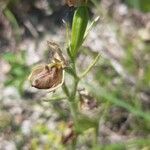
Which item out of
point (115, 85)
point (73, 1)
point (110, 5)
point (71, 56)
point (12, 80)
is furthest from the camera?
point (110, 5)

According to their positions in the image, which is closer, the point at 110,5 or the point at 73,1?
the point at 73,1

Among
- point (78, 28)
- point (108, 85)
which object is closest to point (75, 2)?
point (78, 28)

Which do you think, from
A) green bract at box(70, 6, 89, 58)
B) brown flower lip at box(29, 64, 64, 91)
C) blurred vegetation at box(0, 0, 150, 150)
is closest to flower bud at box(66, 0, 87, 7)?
green bract at box(70, 6, 89, 58)

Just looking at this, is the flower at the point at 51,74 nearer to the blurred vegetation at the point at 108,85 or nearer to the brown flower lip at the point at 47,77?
the brown flower lip at the point at 47,77

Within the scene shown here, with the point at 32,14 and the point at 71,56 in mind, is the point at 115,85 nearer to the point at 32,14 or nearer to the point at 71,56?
the point at 32,14

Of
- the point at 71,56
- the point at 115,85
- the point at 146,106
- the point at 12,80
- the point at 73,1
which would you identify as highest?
the point at 73,1

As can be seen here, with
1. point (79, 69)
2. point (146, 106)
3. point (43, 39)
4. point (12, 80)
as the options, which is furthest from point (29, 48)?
point (146, 106)

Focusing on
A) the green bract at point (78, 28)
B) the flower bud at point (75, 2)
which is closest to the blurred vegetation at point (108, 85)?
the green bract at point (78, 28)

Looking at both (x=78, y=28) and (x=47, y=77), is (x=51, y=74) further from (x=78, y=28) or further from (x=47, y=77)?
(x=78, y=28)
